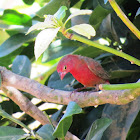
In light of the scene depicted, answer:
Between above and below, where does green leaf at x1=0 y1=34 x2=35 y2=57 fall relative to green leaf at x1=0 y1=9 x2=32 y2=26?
below

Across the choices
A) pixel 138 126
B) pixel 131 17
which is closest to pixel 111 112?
pixel 138 126

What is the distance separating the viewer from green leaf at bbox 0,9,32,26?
6.30 ft

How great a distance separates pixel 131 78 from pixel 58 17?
935 millimetres

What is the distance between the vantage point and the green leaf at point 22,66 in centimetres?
188

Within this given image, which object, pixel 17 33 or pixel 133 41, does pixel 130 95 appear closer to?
pixel 133 41

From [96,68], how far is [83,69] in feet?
0.57

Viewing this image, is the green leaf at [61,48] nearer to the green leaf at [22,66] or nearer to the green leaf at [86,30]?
the green leaf at [22,66]

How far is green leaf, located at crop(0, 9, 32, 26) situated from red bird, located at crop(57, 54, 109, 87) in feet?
1.18

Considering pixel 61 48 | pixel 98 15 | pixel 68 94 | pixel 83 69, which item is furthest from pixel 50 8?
pixel 83 69

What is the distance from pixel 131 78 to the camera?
1664mm

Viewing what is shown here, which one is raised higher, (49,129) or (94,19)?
(94,19)

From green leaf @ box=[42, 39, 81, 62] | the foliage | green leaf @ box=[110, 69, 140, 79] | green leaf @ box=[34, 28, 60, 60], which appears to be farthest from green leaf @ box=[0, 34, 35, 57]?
green leaf @ box=[34, 28, 60, 60]

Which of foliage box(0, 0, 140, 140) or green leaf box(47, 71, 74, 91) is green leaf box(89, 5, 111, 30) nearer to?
foliage box(0, 0, 140, 140)

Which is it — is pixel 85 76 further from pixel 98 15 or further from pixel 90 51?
pixel 98 15
